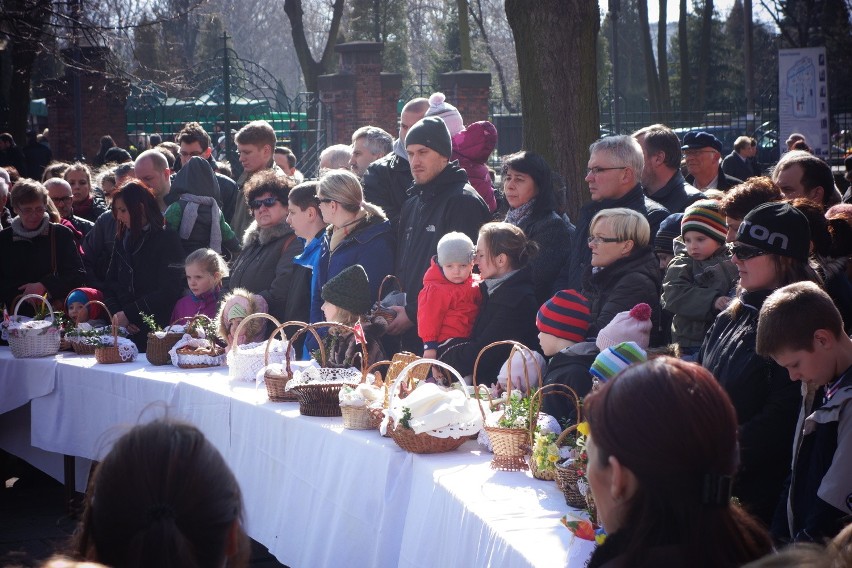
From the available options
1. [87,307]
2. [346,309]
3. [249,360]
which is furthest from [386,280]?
[87,307]

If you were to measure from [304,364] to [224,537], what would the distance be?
3711mm

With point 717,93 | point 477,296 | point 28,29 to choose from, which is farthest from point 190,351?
point 717,93

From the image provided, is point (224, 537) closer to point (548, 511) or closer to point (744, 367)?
point (548, 511)

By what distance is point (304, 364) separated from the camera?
5637 mm

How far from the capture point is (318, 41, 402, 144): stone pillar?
18.9 m

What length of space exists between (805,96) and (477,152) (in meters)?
8.34

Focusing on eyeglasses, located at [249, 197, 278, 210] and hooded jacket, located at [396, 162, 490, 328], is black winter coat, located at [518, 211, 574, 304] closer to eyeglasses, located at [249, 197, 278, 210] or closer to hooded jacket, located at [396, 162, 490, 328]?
hooded jacket, located at [396, 162, 490, 328]

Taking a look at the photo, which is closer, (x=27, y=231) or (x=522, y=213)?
(x=522, y=213)

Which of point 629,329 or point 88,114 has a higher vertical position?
point 88,114

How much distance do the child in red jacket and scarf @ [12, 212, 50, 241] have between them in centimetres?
389

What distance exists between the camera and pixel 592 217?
5461 mm

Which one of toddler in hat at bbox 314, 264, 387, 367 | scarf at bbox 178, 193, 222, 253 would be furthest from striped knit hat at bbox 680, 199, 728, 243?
scarf at bbox 178, 193, 222, 253

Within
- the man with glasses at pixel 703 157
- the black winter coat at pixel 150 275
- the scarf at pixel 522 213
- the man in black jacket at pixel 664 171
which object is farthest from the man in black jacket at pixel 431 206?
the black winter coat at pixel 150 275

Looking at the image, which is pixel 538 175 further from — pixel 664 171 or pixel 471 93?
pixel 471 93
